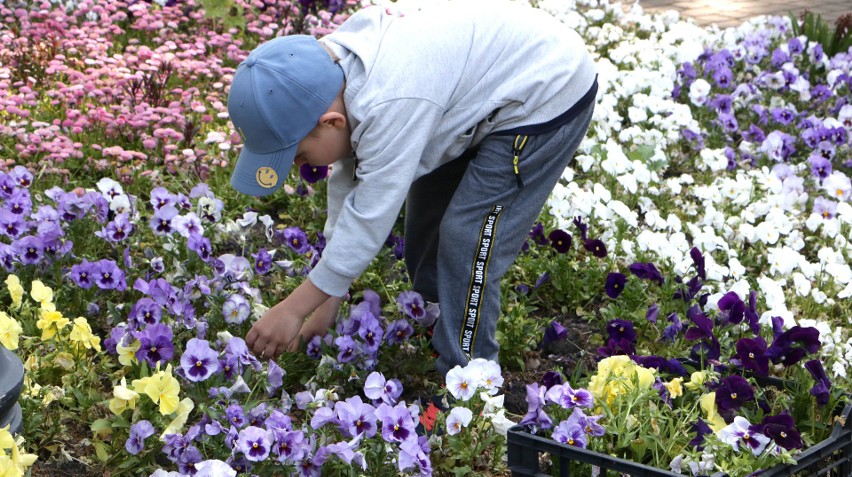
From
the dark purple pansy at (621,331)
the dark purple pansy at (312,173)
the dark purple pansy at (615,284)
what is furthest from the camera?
the dark purple pansy at (312,173)

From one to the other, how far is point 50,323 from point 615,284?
1729mm

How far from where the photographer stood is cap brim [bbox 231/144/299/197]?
2.59 meters

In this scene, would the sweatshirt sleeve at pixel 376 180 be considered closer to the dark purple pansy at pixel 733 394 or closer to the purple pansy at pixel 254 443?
the purple pansy at pixel 254 443

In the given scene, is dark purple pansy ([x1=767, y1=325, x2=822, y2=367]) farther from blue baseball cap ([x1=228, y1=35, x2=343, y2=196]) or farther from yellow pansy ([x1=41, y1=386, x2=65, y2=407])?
yellow pansy ([x1=41, y1=386, x2=65, y2=407])

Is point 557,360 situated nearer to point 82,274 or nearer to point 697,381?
point 697,381

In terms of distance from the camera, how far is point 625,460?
2.15 m

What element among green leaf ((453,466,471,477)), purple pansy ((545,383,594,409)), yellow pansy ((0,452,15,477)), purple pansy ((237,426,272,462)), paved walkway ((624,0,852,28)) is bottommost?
paved walkway ((624,0,852,28))

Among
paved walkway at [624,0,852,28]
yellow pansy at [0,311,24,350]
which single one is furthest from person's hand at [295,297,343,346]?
paved walkway at [624,0,852,28]

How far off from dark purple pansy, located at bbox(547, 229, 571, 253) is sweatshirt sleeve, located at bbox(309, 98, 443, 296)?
1.06m

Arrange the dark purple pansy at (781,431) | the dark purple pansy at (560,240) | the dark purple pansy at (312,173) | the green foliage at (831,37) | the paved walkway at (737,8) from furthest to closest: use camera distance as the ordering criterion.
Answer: the paved walkway at (737,8)
the green foliage at (831,37)
the dark purple pansy at (560,240)
the dark purple pansy at (312,173)
the dark purple pansy at (781,431)

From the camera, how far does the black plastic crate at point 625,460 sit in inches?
84.7

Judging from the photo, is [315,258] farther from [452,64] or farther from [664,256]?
[664,256]

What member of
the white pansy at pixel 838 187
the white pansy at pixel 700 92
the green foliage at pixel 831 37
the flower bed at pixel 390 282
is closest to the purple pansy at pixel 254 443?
the flower bed at pixel 390 282

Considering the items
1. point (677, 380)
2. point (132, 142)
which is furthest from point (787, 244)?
point (132, 142)
